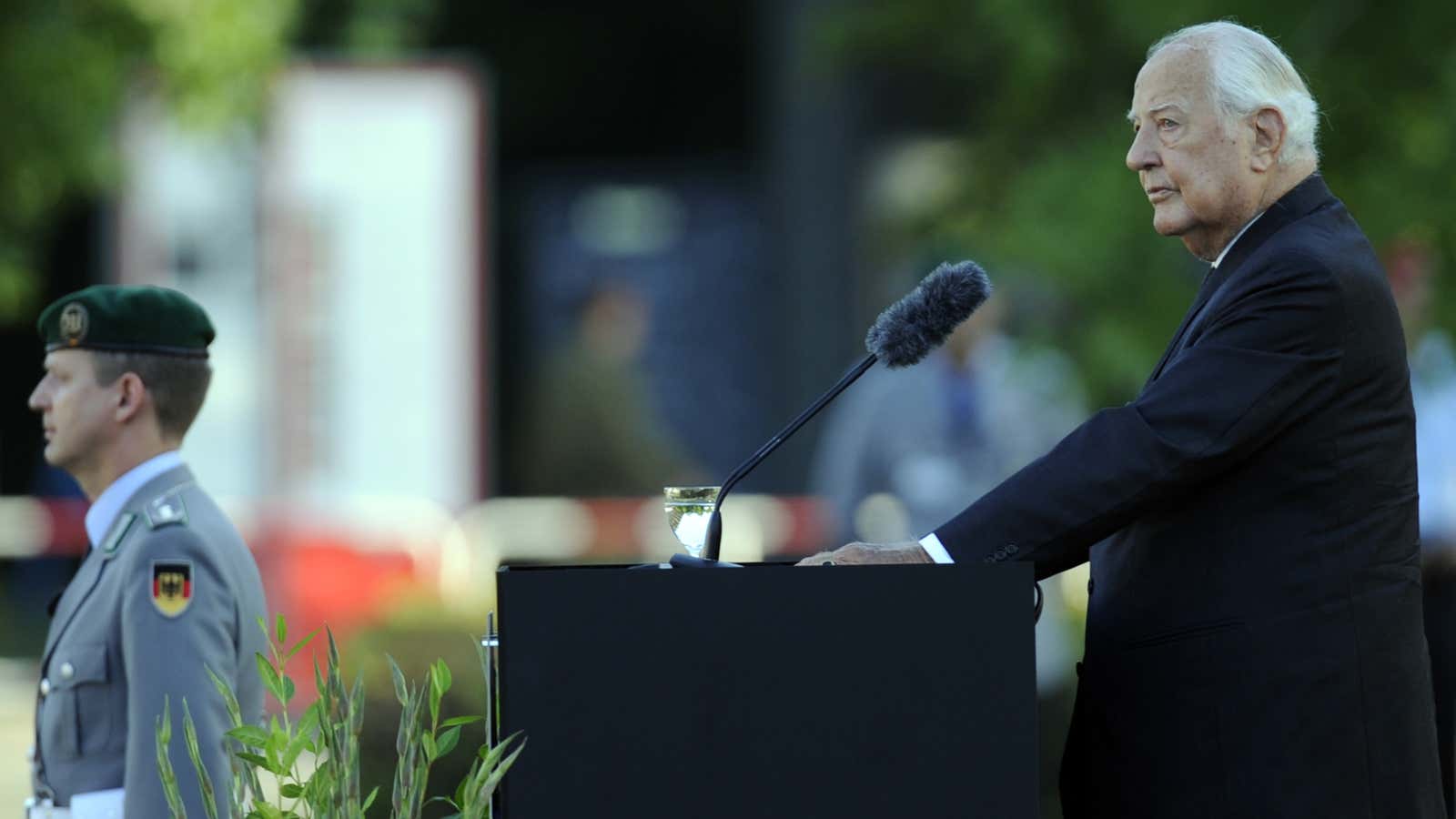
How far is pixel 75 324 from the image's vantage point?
425cm

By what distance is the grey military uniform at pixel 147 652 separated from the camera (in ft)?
12.8

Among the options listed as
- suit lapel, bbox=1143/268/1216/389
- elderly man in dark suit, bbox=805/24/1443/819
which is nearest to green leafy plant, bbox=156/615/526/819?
elderly man in dark suit, bbox=805/24/1443/819

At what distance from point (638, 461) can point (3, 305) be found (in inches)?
124

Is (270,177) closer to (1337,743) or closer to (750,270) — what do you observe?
(750,270)

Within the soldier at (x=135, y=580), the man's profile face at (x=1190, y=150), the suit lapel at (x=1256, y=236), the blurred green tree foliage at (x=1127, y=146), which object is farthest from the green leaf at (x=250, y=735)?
the blurred green tree foliage at (x=1127, y=146)

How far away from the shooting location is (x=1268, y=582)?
3.52m

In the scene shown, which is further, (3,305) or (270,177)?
(270,177)

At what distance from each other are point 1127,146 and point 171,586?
4340 mm

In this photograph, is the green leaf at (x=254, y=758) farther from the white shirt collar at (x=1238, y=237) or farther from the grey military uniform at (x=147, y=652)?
the white shirt collar at (x=1238, y=237)

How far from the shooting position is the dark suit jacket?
349 centimetres

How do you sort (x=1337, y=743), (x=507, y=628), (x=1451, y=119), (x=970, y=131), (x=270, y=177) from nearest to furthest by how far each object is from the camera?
(x=507, y=628)
(x=1337, y=743)
(x=1451, y=119)
(x=970, y=131)
(x=270, y=177)

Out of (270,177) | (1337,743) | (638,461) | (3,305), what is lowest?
(1337,743)

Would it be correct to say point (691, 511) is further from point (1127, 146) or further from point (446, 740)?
point (1127, 146)

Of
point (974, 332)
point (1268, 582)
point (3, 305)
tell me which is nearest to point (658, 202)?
point (3, 305)
